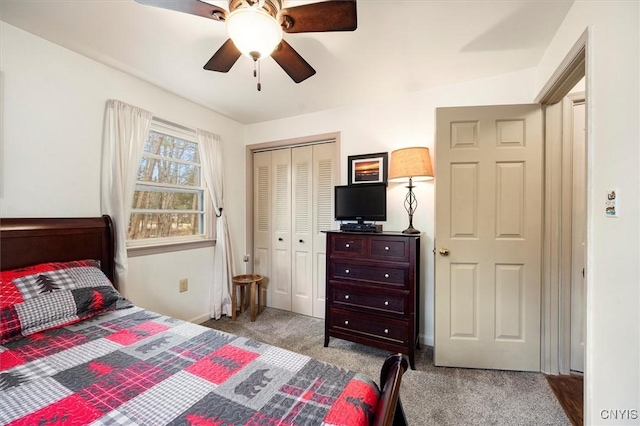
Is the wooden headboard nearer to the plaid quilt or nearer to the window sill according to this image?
the window sill

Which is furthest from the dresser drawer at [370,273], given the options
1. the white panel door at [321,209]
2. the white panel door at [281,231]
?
the white panel door at [281,231]

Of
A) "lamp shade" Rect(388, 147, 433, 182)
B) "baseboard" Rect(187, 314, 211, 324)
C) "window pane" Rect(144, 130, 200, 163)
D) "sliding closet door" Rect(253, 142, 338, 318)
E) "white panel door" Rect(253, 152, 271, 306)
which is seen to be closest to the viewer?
"lamp shade" Rect(388, 147, 433, 182)

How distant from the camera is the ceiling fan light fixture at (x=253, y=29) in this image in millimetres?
1162

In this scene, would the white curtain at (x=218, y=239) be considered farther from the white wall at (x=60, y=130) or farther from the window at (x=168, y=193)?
the white wall at (x=60, y=130)

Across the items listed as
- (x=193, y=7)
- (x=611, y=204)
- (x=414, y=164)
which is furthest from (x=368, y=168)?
(x=193, y=7)

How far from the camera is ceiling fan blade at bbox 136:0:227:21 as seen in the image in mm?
1212

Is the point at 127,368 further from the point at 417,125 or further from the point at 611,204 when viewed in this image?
the point at 417,125

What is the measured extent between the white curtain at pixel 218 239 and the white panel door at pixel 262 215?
1.65 feet

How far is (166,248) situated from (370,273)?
2007mm

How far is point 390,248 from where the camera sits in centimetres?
226

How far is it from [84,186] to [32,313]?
3.43 ft

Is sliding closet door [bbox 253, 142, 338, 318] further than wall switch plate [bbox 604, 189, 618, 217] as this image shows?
Yes

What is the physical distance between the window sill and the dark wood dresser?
1494mm

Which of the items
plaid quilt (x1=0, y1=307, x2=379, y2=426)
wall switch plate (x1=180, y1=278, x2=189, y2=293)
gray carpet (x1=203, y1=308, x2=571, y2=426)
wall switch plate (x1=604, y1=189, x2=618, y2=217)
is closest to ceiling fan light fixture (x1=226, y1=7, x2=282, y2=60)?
plaid quilt (x1=0, y1=307, x2=379, y2=426)
